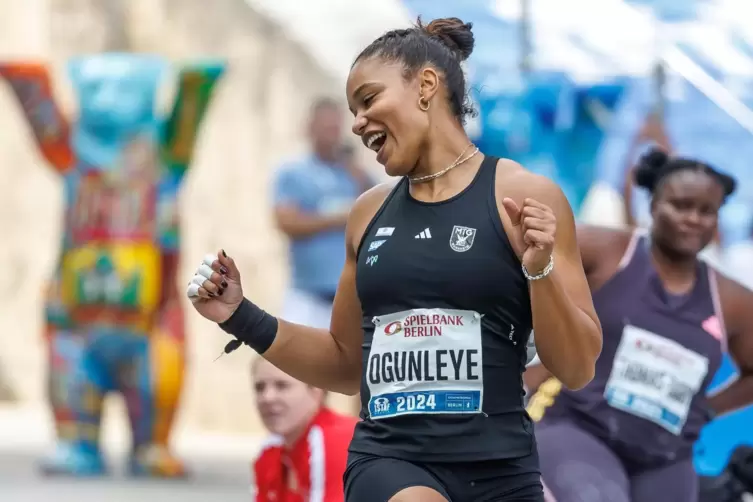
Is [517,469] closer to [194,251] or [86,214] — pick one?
[86,214]

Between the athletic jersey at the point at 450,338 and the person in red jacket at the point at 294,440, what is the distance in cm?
118

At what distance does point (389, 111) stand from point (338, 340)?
620 mm

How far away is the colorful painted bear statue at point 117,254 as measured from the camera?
26.8 ft

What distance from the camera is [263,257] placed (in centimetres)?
1494

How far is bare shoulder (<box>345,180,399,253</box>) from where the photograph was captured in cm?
331

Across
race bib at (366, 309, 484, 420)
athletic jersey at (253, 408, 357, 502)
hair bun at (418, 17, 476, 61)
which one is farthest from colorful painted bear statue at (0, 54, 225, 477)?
race bib at (366, 309, 484, 420)

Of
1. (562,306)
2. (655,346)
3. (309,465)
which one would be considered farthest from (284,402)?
(562,306)

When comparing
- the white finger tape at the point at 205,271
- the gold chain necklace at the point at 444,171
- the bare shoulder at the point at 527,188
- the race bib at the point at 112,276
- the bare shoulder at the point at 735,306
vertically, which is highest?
the race bib at the point at 112,276

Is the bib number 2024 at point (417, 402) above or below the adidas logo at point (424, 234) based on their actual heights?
below

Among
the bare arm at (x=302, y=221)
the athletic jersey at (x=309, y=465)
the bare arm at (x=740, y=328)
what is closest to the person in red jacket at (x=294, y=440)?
the athletic jersey at (x=309, y=465)

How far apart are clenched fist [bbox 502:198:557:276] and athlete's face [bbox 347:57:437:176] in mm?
321

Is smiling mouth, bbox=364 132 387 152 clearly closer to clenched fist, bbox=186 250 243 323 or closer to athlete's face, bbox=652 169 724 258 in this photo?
clenched fist, bbox=186 250 243 323

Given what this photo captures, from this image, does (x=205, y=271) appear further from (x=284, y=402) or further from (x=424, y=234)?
(x=284, y=402)

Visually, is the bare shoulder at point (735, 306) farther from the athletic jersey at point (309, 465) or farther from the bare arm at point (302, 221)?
the bare arm at point (302, 221)
